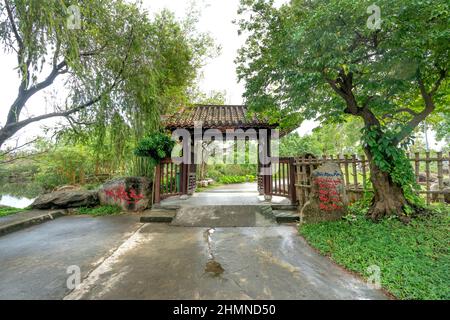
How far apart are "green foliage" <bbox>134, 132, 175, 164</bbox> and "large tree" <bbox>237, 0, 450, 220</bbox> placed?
8.69ft

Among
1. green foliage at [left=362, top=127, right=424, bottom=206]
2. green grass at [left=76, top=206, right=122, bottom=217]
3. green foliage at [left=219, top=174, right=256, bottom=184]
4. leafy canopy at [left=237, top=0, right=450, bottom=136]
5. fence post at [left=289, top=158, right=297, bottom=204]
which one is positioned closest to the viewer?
leafy canopy at [left=237, top=0, right=450, bottom=136]

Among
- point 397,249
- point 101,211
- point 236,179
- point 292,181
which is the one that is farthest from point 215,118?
point 236,179

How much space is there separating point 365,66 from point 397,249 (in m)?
3.08

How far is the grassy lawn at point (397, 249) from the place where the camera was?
197cm

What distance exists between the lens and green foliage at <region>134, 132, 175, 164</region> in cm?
510

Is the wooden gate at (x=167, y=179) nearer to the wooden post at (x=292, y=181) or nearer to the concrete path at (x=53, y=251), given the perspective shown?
the concrete path at (x=53, y=251)

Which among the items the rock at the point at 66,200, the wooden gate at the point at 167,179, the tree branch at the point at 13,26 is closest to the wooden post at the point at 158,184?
the wooden gate at the point at 167,179

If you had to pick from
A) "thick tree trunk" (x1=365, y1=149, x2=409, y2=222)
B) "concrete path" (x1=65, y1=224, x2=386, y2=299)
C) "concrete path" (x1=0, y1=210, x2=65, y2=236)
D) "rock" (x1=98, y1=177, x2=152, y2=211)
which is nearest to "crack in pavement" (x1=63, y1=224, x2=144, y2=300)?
"concrete path" (x1=65, y1=224, x2=386, y2=299)

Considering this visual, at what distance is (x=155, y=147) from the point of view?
17.1 feet

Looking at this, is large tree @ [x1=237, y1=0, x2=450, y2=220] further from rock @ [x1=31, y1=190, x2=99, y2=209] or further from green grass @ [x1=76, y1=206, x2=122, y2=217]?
rock @ [x1=31, y1=190, x2=99, y2=209]

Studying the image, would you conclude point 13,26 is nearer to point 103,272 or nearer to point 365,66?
point 103,272

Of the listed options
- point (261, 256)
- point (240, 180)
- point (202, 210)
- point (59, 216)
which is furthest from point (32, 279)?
point (240, 180)

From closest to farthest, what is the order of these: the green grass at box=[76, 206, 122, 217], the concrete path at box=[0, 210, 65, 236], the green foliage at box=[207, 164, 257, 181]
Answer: the concrete path at box=[0, 210, 65, 236], the green grass at box=[76, 206, 122, 217], the green foliage at box=[207, 164, 257, 181]

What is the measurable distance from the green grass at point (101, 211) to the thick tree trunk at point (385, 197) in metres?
6.38
